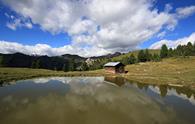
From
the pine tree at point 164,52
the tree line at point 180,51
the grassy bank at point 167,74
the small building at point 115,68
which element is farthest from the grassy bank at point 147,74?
the pine tree at point 164,52

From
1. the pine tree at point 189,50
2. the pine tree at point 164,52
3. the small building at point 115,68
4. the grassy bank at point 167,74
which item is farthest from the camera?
the pine tree at point 164,52

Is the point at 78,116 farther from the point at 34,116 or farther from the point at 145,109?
the point at 145,109

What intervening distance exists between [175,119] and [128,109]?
20.5 ft

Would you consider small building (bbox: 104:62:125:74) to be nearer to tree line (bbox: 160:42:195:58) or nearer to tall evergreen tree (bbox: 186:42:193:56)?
tree line (bbox: 160:42:195:58)

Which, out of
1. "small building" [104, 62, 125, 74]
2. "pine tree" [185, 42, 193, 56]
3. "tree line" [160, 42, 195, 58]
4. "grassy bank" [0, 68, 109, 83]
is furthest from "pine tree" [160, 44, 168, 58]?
"grassy bank" [0, 68, 109, 83]

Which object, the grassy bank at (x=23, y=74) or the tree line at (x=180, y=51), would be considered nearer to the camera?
the grassy bank at (x=23, y=74)

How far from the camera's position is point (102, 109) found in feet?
78.2

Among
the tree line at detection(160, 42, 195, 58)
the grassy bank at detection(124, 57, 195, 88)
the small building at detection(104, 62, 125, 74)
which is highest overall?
the tree line at detection(160, 42, 195, 58)

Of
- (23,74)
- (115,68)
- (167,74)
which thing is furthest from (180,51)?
(23,74)

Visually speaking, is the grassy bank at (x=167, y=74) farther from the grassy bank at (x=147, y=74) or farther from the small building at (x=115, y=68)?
the small building at (x=115, y=68)

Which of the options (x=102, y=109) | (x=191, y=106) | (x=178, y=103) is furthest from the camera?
(x=178, y=103)

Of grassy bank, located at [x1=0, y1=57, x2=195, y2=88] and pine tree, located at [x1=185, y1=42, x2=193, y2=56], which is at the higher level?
pine tree, located at [x1=185, y1=42, x2=193, y2=56]

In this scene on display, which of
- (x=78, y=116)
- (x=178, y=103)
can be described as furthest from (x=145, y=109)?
(x=78, y=116)

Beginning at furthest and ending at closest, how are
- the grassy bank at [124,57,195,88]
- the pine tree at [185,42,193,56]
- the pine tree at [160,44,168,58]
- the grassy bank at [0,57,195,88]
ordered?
the pine tree at [160,44,168,58] → the pine tree at [185,42,193,56] → the grassy bank at [0,57,195,88] → the grassy bank at [124,57,195,88]
